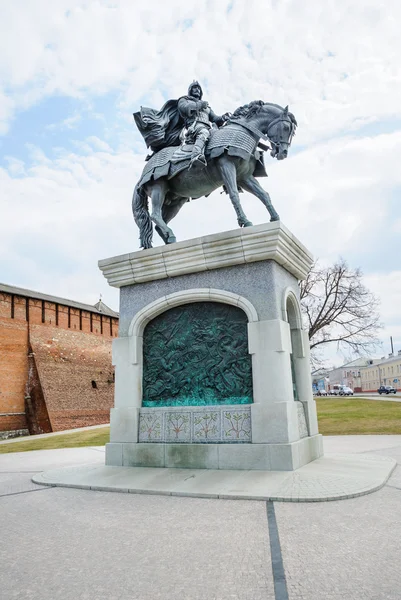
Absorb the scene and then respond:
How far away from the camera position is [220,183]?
27.0 feet

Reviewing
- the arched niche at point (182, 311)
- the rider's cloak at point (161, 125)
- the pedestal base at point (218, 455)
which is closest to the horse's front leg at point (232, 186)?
the arched niche at point (182, 311)

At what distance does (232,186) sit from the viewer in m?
7.70

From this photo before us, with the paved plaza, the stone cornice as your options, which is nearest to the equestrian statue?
the stone cornice

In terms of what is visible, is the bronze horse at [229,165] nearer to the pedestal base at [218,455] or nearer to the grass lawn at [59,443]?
the pedestal base at [218,455]

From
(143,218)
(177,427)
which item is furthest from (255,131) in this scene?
(177,427)

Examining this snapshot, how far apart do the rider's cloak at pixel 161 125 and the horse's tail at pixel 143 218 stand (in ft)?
3.17

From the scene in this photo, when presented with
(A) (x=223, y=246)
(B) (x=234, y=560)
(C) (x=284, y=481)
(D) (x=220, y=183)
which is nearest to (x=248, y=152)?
(D) (x=220, y=183)

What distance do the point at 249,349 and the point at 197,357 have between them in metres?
0.93

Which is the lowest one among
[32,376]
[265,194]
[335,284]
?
[32,376]

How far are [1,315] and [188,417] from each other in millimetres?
23132

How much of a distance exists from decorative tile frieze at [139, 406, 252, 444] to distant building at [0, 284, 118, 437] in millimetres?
21473

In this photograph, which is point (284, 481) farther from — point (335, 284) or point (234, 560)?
point (335, 284)

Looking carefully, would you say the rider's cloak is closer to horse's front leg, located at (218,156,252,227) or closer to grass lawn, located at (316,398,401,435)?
horse's front leg, located at (218,156,252,227)

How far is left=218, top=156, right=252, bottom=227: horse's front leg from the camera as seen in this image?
770cm
